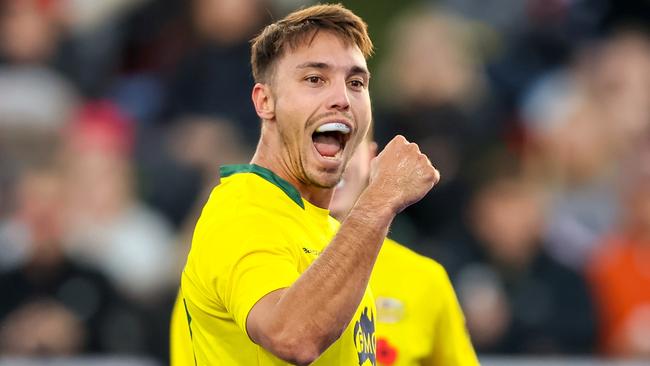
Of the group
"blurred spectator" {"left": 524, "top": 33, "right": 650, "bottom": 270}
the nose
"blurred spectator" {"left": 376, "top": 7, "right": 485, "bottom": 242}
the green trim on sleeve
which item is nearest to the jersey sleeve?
the green trim on sleeve

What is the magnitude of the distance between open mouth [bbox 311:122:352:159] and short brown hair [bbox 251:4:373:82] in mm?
256

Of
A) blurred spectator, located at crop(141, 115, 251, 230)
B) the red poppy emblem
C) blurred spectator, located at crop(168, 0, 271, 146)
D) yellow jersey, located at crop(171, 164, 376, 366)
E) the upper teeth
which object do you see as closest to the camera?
yellow jersey, located at crop(171, 164, 376, 366)

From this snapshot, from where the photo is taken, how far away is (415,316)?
16.4ft

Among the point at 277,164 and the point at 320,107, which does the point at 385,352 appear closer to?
the point at 277,164

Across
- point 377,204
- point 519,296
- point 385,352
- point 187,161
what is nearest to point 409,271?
point 385,352

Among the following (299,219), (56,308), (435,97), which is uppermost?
(435,97)

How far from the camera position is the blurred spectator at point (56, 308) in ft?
24.8

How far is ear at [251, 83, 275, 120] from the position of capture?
3814 millimetres

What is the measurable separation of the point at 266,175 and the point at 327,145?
0.22m

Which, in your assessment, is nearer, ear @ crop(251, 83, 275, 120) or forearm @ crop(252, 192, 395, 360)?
forearm @ crop(252, 192, 395, 360)

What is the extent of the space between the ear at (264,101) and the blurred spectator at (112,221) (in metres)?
A: 4.32

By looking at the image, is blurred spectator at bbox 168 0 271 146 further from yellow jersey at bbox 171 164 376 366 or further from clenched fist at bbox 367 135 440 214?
clenched fist at bbox 367 135 440 214

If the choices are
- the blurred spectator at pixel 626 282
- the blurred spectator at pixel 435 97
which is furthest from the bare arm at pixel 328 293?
the blurred spectator at pixel 626 282

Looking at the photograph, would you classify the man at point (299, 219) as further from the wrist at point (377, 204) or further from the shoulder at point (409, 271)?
the shoulder at point (409, 271)
